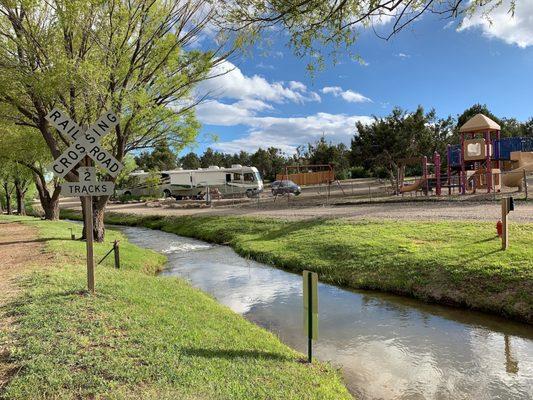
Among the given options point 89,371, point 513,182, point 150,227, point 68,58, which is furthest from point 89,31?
point 513,182

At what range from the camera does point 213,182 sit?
45.6 m

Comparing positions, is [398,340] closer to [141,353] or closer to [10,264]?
[141,353]

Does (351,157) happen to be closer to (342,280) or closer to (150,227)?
(150,227)

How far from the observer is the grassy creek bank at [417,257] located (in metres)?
8.65

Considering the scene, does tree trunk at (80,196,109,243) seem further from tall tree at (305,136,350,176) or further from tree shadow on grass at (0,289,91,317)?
tall tree at (305,136,350,176)

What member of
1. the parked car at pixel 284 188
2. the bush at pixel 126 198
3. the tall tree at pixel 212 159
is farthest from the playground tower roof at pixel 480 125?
the tall tree at pixel 212 159

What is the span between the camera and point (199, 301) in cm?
815

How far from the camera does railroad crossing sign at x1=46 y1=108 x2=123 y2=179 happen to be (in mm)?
6379

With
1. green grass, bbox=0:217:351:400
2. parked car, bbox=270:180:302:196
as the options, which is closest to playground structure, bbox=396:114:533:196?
parked car, bbox=270:180:302:196

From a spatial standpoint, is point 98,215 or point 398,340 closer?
point 398,340

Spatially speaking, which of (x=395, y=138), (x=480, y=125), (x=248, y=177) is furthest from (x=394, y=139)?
(x=248, y=177)

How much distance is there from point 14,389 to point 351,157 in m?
34.0

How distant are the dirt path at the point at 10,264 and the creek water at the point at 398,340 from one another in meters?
3.84

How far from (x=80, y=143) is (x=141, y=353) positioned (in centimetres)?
338
